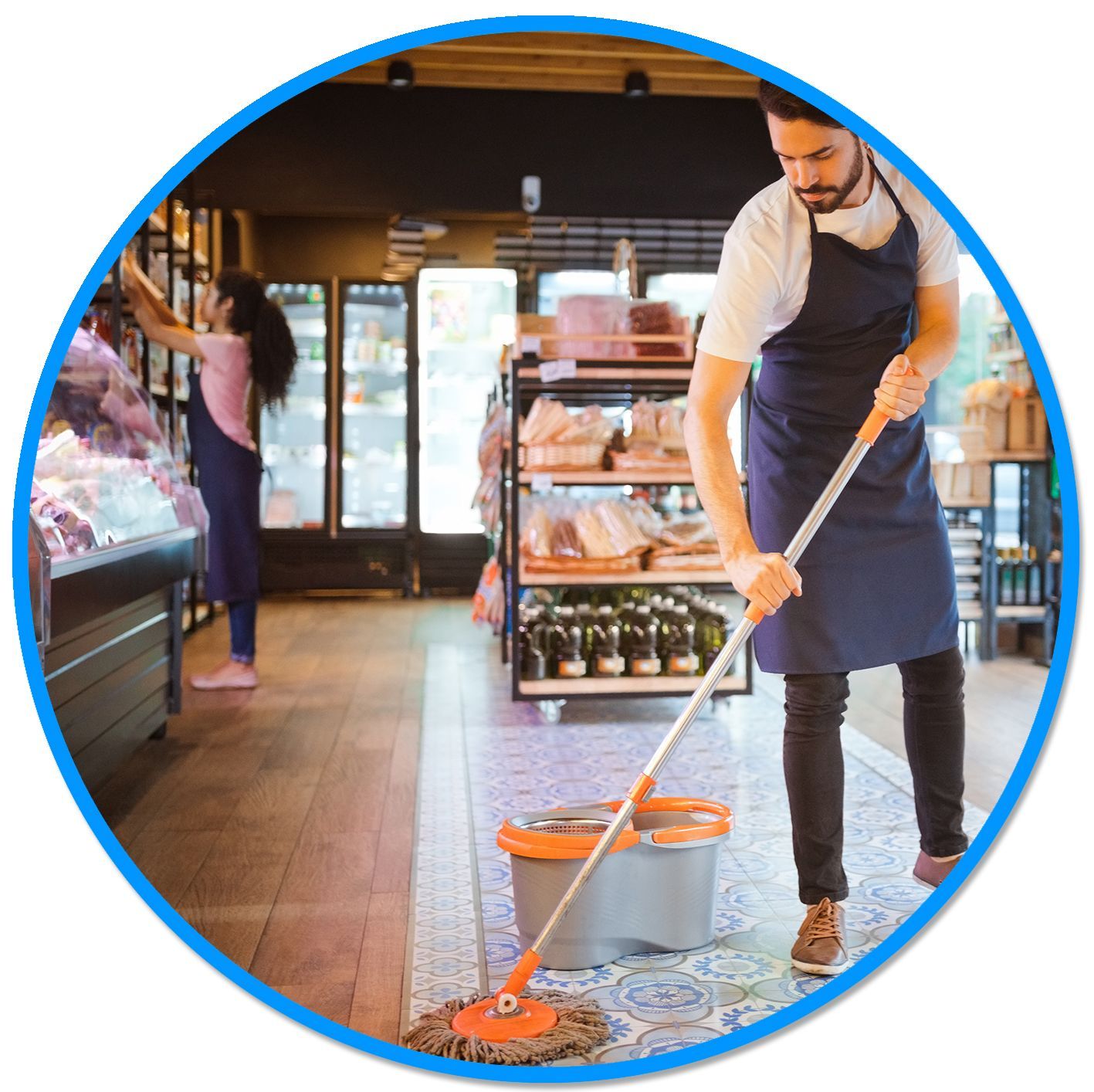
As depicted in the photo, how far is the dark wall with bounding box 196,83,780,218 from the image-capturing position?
4.82 metres

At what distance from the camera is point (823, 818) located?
2074mm

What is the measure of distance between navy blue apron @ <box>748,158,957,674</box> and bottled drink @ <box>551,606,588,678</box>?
194cm

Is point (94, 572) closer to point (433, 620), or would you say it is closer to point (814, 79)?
point (814, 79)

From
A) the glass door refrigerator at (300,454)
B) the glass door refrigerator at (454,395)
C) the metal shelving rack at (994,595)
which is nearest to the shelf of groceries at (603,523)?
the metal shelving rack at (994,595)

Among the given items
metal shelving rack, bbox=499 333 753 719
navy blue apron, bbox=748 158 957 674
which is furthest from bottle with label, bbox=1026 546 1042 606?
navy blue apron, bbox=748 158 957 674

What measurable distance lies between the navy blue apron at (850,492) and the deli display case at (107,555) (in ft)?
4.31

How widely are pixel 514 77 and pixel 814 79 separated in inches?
130

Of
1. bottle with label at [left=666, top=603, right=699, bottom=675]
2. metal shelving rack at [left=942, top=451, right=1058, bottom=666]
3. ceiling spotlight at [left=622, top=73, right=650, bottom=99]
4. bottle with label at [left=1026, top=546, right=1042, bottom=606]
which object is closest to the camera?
bottle with label at [left=666, top=603, right=699, bottom=675]

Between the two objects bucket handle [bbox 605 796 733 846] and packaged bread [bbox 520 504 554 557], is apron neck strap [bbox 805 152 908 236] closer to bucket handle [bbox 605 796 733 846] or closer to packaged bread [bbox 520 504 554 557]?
bucket handle [bbox 605 796 733 846]

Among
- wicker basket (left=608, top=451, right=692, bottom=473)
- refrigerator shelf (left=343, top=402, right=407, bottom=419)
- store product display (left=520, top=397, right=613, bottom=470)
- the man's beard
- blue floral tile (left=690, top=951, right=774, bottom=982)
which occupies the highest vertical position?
the man's beard

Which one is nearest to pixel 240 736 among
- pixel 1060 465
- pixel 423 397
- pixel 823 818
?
pixel 823 818

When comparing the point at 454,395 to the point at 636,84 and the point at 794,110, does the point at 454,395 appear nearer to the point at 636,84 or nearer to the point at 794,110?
the point at 636,84

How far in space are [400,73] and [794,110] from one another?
295 centimetres

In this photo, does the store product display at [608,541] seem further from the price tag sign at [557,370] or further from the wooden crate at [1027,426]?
the wooden crate at [1027,426]
